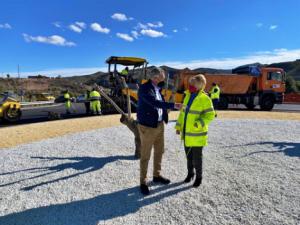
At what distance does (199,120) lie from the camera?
4348mm

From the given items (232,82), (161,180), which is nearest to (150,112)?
(161,180)

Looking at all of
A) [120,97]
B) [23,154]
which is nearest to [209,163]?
[23,154]

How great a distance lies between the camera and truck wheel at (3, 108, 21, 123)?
1434cm

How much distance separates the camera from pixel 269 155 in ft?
21.2

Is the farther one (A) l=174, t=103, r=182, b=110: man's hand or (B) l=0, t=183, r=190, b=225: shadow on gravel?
(A) l=174, t=103, r=182, b=110: man's hand

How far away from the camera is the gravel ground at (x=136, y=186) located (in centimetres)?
369

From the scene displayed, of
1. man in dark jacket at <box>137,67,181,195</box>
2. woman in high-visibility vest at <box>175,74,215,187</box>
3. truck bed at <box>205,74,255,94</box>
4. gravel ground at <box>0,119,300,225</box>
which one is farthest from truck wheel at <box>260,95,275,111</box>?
man in dark jacket at <box>137,67,181,195</box>

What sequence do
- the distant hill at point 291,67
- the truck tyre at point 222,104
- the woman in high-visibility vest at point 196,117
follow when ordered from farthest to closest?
1. the distant hill at point 291,67
2. the truck tyre at point 222,104
3. the woman in high-visibility vest at point 196,117

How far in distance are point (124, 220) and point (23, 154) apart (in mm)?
4196

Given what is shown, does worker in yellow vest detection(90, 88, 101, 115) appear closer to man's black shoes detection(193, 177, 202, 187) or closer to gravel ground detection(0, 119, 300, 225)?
gravel ground detection(0, 119, 300, 225)

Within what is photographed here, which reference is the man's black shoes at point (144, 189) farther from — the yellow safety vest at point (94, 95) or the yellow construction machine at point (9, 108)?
the yellow construction machine at point (9, 108)

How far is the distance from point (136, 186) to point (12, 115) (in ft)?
39.0

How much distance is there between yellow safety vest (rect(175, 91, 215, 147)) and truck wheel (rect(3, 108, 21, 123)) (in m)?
12.4

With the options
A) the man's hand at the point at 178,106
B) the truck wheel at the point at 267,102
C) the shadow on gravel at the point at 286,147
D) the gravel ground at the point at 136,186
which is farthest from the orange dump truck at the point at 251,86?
the man's hand at the point at 178,106
